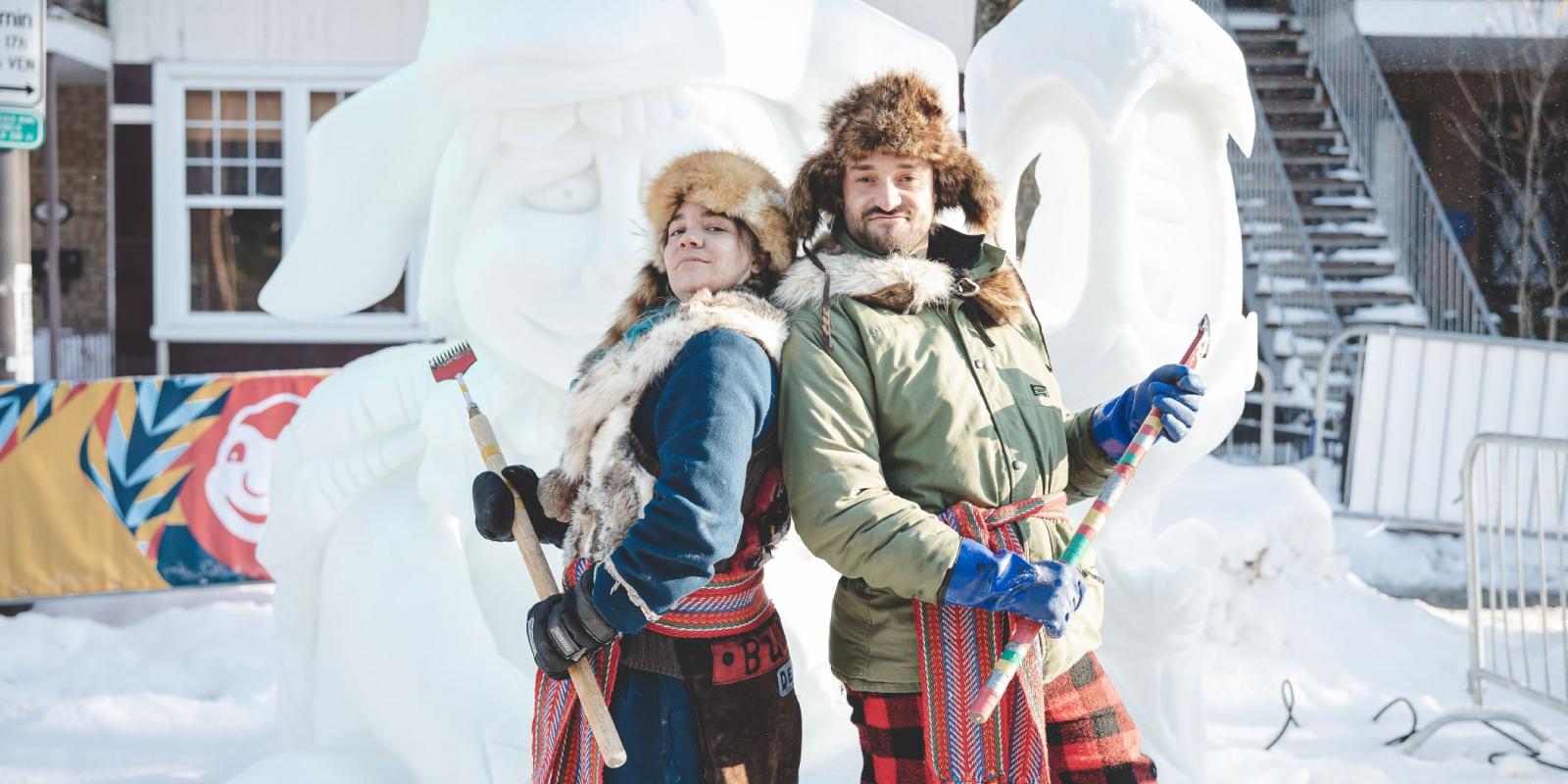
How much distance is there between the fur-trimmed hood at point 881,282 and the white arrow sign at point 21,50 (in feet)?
15.2

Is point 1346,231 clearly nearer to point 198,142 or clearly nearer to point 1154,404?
point 198,142

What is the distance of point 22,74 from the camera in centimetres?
531

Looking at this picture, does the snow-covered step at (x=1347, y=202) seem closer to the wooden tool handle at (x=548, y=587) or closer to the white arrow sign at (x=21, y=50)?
the white arrow sign at (x=21, y=50)

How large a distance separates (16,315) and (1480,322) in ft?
33.1

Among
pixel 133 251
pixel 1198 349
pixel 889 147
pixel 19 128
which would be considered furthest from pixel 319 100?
pixel 1198 349

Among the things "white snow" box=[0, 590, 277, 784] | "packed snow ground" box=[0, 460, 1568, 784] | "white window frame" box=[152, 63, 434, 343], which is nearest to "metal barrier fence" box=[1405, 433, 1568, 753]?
"packed snow ground" box=[0, 460, 1568, 784]

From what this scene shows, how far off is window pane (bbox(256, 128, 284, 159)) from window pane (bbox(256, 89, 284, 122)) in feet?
0.30

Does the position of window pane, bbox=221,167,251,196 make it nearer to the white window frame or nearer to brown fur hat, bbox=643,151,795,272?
the white window frame

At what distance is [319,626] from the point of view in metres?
3.00

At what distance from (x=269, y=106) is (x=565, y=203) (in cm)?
837

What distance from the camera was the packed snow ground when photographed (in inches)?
152

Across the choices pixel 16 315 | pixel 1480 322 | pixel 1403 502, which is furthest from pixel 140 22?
pixel 1480 322

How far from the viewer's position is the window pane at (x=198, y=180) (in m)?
10.2

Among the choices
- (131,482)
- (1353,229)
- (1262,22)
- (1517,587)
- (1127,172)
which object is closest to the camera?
(1127,172)
